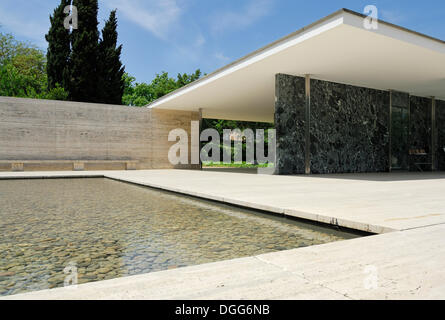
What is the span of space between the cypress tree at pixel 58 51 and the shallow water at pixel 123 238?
19714mm

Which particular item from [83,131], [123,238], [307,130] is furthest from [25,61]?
[123,238]

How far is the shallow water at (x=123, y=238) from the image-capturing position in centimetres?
201

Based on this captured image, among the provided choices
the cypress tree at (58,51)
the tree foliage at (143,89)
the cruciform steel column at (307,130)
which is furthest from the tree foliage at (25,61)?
the cruciform steel column at (307,130)

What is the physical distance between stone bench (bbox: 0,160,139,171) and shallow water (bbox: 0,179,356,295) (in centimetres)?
962

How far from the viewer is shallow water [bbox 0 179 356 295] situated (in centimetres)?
201

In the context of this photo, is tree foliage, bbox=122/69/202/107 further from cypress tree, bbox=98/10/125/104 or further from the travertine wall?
the travertine wall

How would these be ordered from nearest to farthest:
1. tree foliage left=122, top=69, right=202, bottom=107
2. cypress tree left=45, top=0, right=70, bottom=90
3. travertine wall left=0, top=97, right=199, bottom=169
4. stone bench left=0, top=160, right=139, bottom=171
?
1. stone bench left=0, top=160, right=139, bottom=171
2. travertine wall left=0, top=97, right=199, bottom=169
3. cypress tree left=45, top=0, right=70, bottom=90
4. tree foliage left=122, top=69, right=202, bottom=107

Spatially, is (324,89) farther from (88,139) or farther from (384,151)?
(88,139)

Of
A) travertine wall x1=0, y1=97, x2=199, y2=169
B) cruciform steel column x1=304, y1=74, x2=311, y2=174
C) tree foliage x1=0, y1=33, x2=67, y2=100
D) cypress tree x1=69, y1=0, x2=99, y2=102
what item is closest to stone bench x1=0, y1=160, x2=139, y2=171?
travertine wall x1=0, y1=97, x2=199, y2=169

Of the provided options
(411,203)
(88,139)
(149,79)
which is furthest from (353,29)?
(149,79)

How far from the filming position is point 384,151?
41.2 ft

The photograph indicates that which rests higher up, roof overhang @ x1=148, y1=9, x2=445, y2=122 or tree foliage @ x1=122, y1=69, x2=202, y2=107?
tree foliage @ x1=122, y1=69, x2=202, y2=107

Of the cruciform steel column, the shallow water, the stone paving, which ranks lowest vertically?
the shallow water

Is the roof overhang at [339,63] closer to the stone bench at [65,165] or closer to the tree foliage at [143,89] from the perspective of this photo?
the stone bench at [65,165]
